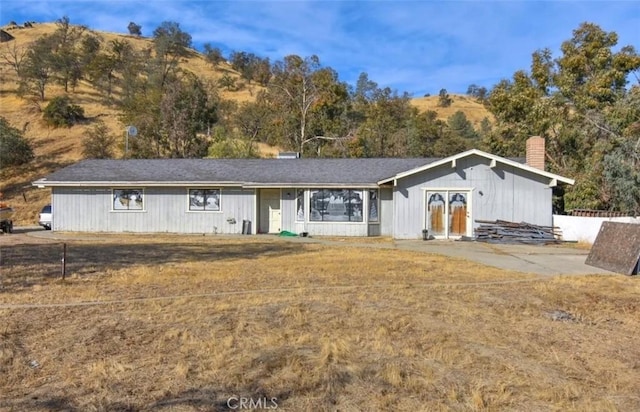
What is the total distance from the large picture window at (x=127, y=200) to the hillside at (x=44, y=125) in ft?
35.8

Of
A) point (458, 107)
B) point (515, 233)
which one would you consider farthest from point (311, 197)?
point (458, 107)

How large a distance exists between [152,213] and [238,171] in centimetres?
433

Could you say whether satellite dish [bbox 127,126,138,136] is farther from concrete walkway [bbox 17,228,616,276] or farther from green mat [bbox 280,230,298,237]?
green mat [bbox 280,230,298,237]

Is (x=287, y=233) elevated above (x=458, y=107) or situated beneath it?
situated beneath

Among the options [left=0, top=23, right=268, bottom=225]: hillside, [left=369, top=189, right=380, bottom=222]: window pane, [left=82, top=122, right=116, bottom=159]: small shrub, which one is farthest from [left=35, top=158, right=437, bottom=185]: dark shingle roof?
[left=82, top=122, right=116, bottom=159]: small shrub

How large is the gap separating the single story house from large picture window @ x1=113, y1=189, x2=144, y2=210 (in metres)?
0.05

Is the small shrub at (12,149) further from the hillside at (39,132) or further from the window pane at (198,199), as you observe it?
the window pane at (198,199)

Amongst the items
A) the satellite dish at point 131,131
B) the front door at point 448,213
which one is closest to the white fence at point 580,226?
the front door at point 448,213

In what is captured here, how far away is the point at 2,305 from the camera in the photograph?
7559 millimetres

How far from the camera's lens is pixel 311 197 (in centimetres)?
2184

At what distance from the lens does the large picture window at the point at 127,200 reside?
75.7ft

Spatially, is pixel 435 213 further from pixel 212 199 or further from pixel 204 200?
pixel 204 200

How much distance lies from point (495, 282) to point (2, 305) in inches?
340

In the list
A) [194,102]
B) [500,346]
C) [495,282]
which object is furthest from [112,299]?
[194,102]
